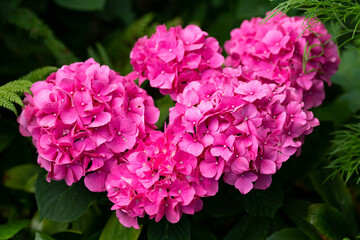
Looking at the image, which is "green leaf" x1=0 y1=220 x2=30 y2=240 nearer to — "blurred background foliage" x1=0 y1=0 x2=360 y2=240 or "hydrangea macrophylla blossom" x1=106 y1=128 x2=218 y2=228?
"blurred background foliage" x1=0 y1=0 x2=360 y2=240

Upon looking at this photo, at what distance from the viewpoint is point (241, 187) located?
1103mm

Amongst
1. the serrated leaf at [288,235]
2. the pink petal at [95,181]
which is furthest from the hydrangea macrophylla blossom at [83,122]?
the serrated leaf at [288,235]

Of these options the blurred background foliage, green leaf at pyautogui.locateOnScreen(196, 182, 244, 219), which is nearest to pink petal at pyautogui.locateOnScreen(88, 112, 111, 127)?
the blurred background foliage

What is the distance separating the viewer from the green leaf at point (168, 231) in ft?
3.95

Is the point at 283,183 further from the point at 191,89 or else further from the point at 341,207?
the point at 191,89

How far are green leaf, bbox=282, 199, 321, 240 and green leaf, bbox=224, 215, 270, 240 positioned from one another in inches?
3.6

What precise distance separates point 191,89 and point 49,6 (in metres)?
1.53

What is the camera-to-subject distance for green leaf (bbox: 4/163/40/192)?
63.0 inches

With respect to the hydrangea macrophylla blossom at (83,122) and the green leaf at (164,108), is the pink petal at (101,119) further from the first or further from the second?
the green leaf at (164,108)

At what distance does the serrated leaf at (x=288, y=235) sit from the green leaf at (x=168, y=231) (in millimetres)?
309

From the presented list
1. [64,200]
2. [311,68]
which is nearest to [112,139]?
[64,200]

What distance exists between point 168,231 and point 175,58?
51cm

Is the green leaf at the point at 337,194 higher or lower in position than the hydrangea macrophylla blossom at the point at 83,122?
lower

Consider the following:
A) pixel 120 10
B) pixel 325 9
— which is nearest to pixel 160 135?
pixel 325 9
